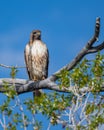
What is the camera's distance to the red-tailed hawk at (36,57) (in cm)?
1345

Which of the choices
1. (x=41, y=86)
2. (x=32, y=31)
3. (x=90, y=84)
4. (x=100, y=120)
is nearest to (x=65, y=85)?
(x=90, y=84)

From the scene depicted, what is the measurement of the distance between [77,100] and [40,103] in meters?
0.54

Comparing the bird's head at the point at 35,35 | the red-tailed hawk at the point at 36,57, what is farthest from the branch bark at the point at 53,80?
the bird's head at the point at 35,35

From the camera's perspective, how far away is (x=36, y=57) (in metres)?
13.5

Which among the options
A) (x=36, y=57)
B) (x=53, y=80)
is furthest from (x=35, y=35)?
(x=53, y=80)

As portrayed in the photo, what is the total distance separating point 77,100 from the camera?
7352 millimetres

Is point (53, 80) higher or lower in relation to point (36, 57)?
lower

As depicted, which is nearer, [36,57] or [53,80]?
[53,80]

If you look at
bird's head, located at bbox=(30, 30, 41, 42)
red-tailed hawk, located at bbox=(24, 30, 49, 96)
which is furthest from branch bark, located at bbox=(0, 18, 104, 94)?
bird's head, located at bbox=(30, 30, 41, 42)

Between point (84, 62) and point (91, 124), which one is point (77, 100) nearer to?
point (91, 124)

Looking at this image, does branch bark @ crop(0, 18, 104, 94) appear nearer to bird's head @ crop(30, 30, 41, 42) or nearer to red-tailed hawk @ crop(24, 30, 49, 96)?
red-tailed hawk @ crop(24, 30, 49, 96)

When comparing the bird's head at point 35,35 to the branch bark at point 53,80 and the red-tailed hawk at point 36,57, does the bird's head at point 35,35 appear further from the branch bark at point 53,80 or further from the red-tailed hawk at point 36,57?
the branch bark at point 53,80

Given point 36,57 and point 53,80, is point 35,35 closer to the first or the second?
point 36,57

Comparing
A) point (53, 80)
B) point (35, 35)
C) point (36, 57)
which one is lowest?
point (53, 80)
